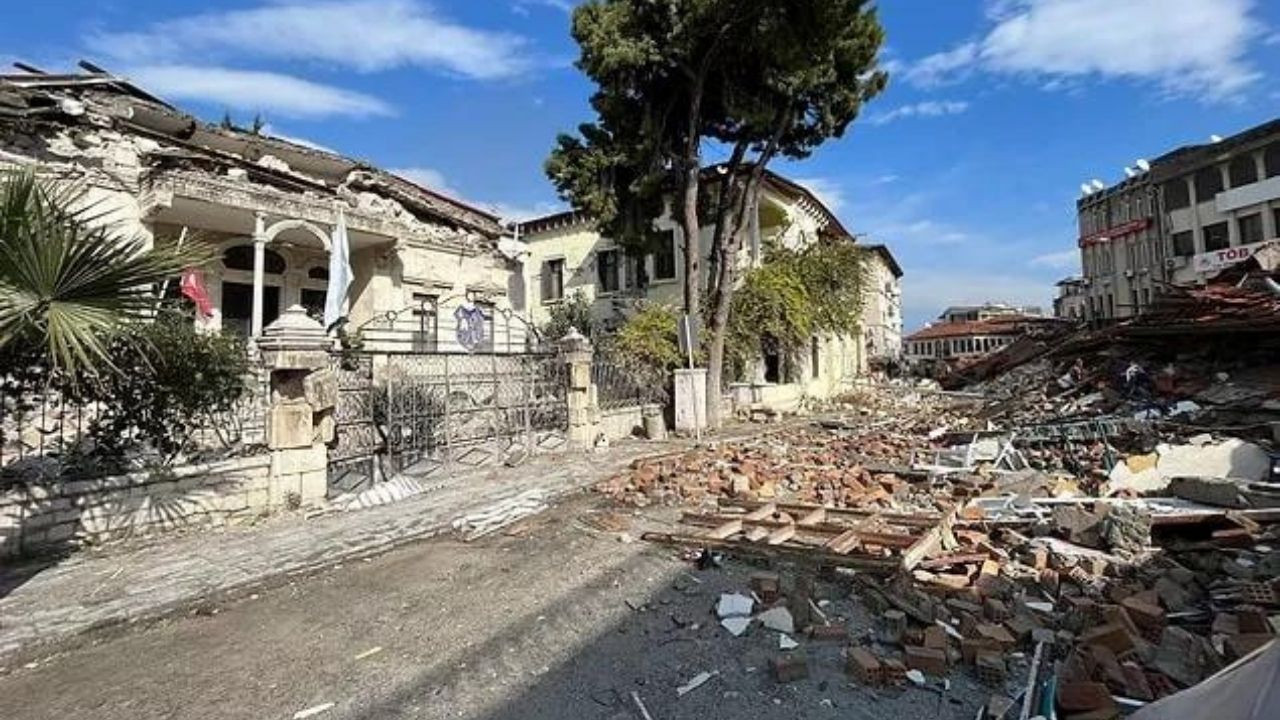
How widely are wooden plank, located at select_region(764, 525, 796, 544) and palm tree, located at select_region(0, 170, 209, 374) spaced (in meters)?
5.34

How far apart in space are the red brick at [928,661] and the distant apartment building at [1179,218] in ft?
96.8

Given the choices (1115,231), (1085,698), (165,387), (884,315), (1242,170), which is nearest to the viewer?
(1085,698)

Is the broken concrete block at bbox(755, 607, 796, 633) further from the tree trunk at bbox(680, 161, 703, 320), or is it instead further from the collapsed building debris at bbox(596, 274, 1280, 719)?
the tree trunk at bbox(680, 161, 703, 320)

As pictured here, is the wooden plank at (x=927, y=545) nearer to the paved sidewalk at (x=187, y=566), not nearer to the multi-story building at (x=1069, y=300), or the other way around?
the paved sidewalk at (x=187, y=566)

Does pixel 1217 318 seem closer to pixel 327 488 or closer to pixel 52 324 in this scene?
pixel 327 488

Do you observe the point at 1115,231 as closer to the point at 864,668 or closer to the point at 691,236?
the point at 691,236

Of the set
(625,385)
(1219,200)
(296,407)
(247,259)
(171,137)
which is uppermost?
(1219,200)

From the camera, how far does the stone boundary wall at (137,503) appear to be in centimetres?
578

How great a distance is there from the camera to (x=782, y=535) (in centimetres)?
623

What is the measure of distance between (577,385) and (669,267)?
12.6 m

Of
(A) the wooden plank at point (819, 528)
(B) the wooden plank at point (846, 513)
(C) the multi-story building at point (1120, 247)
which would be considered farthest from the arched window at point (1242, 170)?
(A) the wooden plank at point (819, 528)

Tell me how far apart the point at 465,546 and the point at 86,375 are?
12.1 ft

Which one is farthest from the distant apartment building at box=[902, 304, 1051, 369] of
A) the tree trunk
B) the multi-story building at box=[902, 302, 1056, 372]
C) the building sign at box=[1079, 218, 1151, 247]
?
the tree trunk

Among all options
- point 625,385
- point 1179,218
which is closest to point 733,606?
point 625,385
